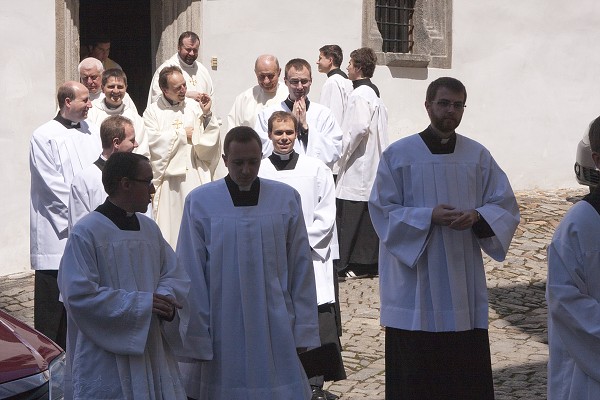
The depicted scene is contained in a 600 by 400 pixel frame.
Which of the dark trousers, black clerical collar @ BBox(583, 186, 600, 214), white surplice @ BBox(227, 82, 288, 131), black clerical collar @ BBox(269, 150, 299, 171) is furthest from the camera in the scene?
white surplice @ BBox(227, 82, 288, 131)

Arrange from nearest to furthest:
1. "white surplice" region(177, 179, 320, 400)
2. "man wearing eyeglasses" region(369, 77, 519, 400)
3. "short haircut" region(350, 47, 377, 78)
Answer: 1. "white surplice" region(177, 179, 320, 400)
2. "man wearing eyeglasses" region(369, 77, 519, 400)
3. "short haircut" region(350, 47, 377, 78)

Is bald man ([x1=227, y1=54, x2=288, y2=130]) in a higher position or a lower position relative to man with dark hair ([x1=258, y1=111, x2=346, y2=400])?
higher

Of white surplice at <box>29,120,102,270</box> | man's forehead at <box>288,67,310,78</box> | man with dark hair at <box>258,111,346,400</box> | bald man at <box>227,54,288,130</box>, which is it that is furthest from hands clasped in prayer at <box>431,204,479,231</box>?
bald man at <box>227,54,288,130</box>

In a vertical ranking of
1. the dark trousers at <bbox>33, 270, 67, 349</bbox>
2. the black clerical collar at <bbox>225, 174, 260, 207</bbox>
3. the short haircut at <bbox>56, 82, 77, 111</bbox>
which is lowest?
the dark trousers at <bbox>33, 270, 67, 349</bbox>

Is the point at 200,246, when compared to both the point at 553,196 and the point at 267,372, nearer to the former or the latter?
the point at 267,372

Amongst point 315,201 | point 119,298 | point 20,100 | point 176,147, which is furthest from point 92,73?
point 119,298

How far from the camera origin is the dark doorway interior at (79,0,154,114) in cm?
1517

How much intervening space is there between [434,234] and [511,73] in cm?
1061

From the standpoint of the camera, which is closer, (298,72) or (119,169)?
(119,169)

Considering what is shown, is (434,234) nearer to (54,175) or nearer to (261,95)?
(54,175)

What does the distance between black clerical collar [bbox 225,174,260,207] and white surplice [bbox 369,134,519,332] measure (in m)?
0.86

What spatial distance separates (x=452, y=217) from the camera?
20.7 feet

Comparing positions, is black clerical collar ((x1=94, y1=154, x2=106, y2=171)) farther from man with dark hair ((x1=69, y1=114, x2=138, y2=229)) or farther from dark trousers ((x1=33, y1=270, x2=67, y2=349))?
dark trousers ((x1=33, y1=270, x2=67, y2=349))

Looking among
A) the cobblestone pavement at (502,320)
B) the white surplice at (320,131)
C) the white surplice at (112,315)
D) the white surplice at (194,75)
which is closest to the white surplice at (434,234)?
the cobblestone pavement at (502,320)
